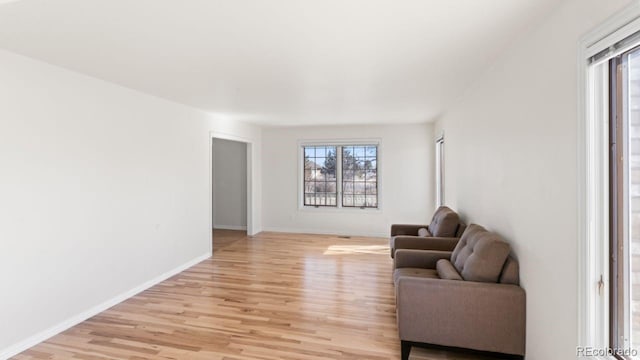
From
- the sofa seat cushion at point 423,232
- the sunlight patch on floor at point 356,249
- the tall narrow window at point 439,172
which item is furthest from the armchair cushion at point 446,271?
the tall narrow window at point 439,172

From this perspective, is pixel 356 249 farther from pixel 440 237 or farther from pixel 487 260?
pixel 487 260

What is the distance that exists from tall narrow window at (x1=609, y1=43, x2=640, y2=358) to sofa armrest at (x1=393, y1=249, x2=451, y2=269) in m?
1.76

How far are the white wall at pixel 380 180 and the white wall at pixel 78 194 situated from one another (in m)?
2.91

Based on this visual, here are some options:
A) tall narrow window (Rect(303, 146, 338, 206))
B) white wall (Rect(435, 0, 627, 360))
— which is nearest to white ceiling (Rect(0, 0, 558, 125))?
white wall (Rect(435, 0, 627, 360))

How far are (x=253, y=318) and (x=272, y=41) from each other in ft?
8.09

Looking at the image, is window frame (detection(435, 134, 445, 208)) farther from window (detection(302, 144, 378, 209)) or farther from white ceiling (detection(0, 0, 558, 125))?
white ceiling (detection(0, 0, 558, 125))

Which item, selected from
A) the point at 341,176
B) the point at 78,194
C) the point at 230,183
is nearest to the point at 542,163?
the point at 78,194

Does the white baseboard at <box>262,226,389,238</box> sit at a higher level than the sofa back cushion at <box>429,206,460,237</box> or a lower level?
lower

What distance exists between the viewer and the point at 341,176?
728 cm

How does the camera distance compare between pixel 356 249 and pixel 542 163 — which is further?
→ pixel 356 249

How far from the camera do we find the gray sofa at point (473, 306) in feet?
7.63

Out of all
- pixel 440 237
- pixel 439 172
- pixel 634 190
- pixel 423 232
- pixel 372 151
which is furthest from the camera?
pixel 372 151

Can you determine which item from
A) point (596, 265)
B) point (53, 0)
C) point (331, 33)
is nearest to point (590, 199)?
point (596, 265)

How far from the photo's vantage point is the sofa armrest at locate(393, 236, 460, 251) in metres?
3.69
